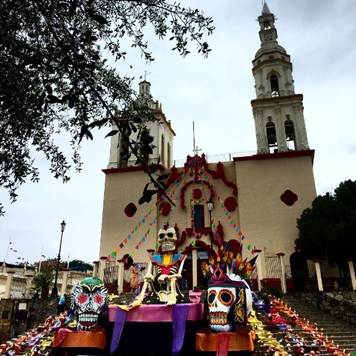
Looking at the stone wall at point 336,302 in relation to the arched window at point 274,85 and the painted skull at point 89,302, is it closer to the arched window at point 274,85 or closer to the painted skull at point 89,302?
the painted skull at point 89,302

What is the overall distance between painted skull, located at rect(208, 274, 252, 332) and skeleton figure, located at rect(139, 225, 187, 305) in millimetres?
1552

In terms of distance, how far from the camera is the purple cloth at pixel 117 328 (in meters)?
6.28

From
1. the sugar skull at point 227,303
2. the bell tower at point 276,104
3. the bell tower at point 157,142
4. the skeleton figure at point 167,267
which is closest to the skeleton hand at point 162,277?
the skeleton figure at point 167,267

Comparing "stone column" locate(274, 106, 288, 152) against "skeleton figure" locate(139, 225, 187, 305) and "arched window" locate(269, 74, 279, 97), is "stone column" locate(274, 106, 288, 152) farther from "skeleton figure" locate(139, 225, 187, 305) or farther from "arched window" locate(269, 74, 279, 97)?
"skeleton figure" locate(139, 225, 187, 305)

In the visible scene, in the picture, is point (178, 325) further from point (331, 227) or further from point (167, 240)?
point (331, 227)

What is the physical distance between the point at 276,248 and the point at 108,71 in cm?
1476

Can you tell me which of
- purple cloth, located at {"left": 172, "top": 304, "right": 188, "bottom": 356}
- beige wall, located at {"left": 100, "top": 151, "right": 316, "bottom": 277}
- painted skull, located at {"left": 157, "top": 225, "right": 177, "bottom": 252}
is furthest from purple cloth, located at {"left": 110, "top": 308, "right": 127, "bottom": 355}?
beige wall, located at {"left": 100, "top": 151, "right": 316, "bottom": 277}

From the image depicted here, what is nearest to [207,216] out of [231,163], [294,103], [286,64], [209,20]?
Answer: [231,163]

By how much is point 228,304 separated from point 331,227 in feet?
36.5

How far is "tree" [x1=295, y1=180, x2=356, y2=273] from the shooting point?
49.5 ft

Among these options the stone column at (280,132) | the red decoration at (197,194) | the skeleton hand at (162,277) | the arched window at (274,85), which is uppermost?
the arched window at (274,85)

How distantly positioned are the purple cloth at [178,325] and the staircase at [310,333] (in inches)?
101

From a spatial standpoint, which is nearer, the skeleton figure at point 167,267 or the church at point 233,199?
the skeleton figure at point 167,267

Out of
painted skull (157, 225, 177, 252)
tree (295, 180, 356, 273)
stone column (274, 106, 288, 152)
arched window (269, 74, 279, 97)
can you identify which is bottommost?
painted skull (157, 225, 177, 252)
